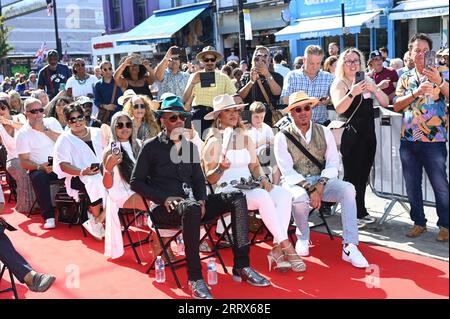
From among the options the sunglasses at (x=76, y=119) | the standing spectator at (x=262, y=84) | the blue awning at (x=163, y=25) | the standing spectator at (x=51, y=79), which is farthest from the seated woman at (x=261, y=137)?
the blue awning at (x=163, y=25)

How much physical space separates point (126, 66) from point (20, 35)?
58.5m

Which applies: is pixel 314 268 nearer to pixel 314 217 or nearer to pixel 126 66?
pixel 314 217

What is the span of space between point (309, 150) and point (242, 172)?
661mm

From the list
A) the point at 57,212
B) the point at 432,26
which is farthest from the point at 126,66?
the point at 432,26

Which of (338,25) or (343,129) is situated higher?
(338,25)

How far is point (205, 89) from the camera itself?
6.70 m

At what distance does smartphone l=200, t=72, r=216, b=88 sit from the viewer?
6.63 m

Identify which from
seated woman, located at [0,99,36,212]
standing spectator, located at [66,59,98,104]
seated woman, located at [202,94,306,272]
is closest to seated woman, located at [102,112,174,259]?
seated woman, located at [202,94,306,272]

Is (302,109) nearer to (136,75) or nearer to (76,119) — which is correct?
(76,119)

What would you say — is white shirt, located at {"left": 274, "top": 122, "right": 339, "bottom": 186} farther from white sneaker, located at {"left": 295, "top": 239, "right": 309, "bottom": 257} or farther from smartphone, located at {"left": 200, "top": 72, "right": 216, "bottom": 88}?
smartphone, located at {"left": 200, "top": 72, "right": 216, "bottom": 88}

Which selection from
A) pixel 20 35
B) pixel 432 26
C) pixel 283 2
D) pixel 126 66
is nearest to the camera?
pixel 126 66

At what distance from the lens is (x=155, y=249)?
4941 mm

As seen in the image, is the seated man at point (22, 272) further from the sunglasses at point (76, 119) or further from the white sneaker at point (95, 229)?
the sunglasses at point (76, 119)

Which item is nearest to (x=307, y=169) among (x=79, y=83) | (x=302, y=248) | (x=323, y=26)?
(x=302, y=248)
